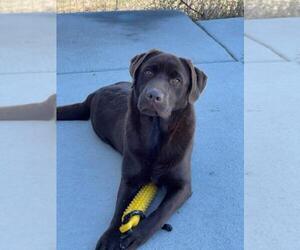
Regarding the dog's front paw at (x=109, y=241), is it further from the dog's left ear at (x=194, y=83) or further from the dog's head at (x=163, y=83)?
the dog's left ear at (x=194, y=83)

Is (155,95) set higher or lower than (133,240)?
higher

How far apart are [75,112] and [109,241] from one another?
1.71 metres

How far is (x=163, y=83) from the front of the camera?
2768 millimetres

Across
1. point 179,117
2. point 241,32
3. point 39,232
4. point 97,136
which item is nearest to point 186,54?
point 241,32

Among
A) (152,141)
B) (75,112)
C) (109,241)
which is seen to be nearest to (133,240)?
(109,241)

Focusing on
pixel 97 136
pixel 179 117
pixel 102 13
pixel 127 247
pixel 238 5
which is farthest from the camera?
pixel 238 5

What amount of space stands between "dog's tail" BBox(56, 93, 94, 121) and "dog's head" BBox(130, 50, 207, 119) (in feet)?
3.72

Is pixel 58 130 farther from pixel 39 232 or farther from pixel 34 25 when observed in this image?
pixel 34 25

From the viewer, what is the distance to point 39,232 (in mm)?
2650

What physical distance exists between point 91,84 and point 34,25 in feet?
7.25

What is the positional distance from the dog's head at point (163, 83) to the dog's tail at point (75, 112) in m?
1.14
